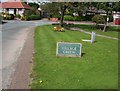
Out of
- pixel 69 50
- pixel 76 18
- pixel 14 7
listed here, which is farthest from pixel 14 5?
pixel 69 50

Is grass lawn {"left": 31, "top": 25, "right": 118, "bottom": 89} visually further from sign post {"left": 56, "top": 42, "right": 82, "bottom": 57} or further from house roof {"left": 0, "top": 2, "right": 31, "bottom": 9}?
house roof {"left": 0, "top": 2, "right": 31, "bottom": 9}

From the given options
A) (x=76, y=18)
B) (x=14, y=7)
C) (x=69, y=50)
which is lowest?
(x=69, y=50)

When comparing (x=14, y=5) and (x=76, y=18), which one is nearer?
(x=76, y=18)

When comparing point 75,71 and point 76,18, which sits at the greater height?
point 76,18

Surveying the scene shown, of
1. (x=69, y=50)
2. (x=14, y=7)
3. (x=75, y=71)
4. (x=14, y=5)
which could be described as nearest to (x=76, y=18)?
(x=14, y=7)

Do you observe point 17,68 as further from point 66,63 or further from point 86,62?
point 86,62

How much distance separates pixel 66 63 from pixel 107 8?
2851 cm

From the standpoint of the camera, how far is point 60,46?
553 inches

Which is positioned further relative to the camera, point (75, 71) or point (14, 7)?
point (14, 7)

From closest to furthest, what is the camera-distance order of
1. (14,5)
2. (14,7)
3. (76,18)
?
(76,18) → (14,7) → (14,5)

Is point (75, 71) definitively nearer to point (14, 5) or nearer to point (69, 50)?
point (69, 50)

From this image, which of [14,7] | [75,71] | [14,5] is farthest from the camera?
[14,5]

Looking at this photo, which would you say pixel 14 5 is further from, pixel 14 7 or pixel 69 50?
pixel 69 50

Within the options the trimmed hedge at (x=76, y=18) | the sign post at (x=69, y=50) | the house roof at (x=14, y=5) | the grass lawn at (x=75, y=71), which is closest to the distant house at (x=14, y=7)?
the house roof at (x=14, y=5)
